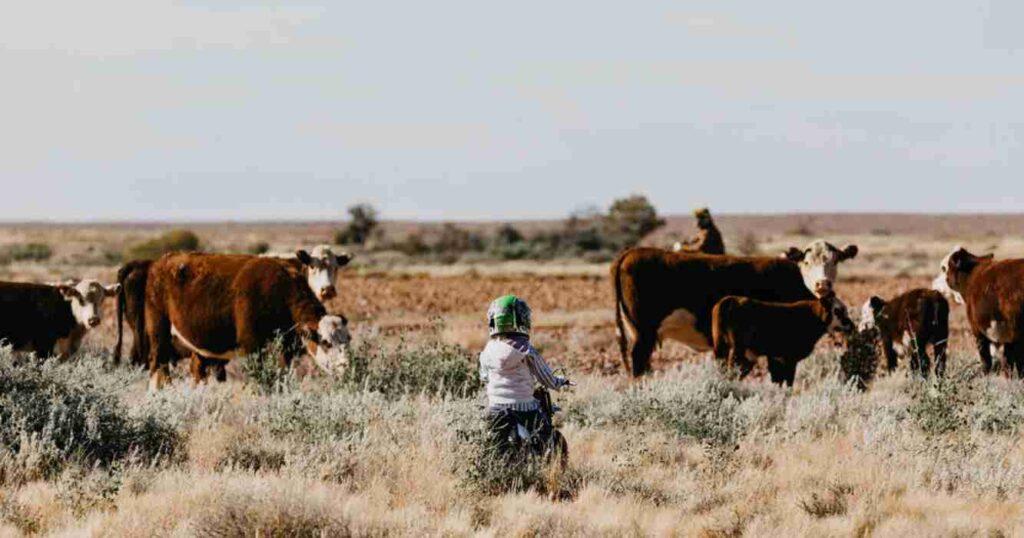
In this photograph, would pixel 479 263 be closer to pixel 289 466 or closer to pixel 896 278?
pixel 896 278

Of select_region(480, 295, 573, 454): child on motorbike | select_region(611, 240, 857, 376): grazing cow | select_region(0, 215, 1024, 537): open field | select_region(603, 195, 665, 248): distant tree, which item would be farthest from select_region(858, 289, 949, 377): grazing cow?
select_region(603, 195, 665, 248): distant tree

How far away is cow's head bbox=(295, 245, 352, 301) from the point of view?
15914mm

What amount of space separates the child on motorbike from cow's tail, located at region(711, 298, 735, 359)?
18.1 ft

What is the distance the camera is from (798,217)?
179000 millimetres

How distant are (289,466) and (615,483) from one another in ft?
7.34

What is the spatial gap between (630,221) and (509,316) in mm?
70501

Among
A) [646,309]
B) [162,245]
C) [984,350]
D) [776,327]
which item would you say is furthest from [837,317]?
[162,245]

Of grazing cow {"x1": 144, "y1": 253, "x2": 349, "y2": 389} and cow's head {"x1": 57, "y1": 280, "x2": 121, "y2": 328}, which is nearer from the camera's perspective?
grazing cow {"x1": 144, "y1": 253, "x2": 349, "y2": 389}

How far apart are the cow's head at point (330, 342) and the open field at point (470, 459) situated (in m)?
0.23

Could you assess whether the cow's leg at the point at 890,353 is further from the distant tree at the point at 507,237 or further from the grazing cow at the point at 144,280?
the distant tree at the point at 507,237

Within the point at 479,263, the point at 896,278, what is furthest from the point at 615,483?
the point at 479,263

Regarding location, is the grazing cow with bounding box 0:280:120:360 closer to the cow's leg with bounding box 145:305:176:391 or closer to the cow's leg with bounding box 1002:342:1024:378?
the cow's leg with bounding box 145:305:176:391

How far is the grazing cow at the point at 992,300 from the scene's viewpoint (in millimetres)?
15375

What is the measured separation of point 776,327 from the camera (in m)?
14.3
